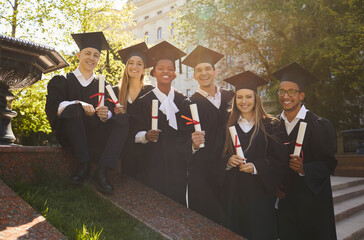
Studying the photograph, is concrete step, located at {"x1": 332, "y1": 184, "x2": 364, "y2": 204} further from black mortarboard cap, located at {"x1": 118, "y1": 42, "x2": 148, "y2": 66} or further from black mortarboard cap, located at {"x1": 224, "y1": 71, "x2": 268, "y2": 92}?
black mortarboard cap, located at {"x1": 118, "y1": 42, "x2": 148, "y2": 66}

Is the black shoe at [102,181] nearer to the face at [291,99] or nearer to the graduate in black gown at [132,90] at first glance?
the graduate in black gown at [132,90]

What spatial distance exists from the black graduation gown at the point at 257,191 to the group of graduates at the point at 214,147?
0.01 m

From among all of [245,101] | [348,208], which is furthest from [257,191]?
[348,208]

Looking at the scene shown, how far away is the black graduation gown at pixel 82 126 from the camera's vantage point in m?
3.32

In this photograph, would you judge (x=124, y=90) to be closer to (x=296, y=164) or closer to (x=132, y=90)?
(x=132, y=90)

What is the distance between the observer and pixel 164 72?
4.32 m

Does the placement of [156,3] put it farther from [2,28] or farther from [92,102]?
[92,102]

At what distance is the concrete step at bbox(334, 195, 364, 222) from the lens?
18.8 ft

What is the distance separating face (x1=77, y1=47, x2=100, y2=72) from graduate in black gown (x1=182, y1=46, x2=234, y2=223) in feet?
4.39

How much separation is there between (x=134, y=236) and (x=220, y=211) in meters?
1.38

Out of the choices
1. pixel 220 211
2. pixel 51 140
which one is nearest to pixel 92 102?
pixel 220 211

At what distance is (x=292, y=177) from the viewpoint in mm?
3562

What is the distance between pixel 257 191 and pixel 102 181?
1658 millimetres

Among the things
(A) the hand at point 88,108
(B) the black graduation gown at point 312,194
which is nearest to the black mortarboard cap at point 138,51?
(A) the hand at point 88,108
